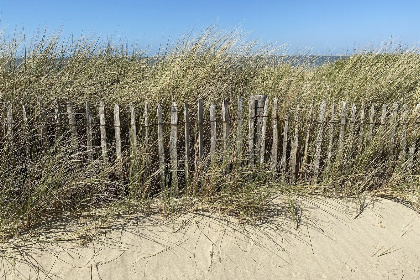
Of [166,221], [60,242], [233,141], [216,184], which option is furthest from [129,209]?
[233,141]

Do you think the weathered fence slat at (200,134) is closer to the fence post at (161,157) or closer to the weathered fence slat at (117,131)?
the fence post at (161,157)

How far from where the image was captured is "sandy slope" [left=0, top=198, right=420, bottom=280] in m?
2.57

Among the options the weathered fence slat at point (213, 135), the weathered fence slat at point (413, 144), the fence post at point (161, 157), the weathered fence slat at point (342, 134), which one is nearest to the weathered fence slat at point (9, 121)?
the fence post at point (161, 157)

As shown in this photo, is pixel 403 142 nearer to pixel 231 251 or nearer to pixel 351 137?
pixel 351 137

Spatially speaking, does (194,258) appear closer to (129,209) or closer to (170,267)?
(170,267)

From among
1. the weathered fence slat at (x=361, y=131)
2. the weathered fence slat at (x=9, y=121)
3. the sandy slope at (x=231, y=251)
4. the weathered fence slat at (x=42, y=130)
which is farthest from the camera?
the weathered fence slat at (x=361, y=131)

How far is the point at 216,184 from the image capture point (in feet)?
11.6

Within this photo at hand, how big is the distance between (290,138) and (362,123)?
87cm

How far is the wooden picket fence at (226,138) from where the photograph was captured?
338 cm

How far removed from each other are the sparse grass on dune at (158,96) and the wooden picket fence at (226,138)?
0.11 m

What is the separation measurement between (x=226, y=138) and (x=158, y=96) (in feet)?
4.22

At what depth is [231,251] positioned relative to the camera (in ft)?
9.25

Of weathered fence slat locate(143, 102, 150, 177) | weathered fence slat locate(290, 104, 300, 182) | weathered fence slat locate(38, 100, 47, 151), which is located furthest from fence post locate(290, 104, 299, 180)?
weathered fence slat locate(38, 100, 47, 151)

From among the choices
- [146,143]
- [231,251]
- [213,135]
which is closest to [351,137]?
[213,135]
